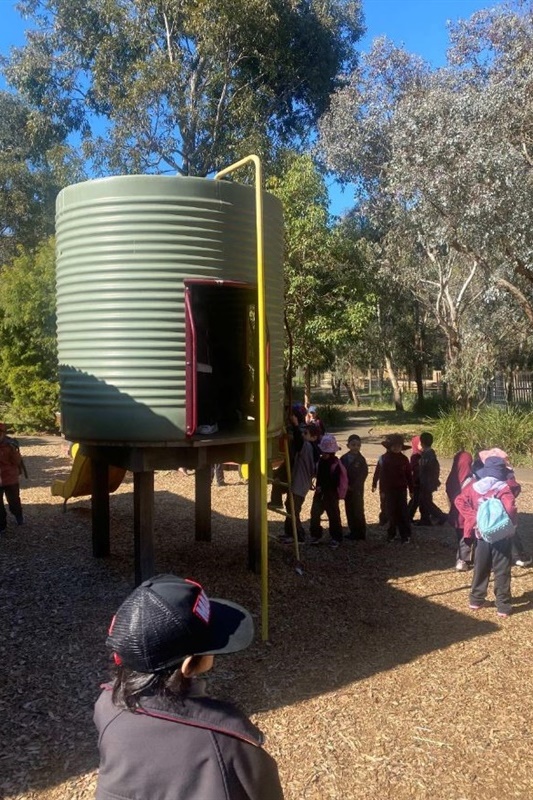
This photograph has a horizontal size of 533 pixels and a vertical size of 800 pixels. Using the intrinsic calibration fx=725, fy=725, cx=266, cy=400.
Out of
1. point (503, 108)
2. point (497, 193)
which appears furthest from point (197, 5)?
point (497, 193)

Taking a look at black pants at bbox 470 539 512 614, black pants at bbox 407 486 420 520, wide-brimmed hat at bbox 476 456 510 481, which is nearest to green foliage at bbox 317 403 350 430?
black pants at bbox 407 486 420 520

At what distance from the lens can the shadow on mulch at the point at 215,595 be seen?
4266 millimetres

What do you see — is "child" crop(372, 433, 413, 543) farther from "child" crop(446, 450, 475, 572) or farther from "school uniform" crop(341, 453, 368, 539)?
"child" crop(446, 450, 475, 572)

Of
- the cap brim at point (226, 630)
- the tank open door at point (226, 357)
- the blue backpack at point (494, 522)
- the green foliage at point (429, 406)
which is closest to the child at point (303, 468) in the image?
the tank open door at point (226, 357)

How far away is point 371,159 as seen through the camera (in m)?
21.4

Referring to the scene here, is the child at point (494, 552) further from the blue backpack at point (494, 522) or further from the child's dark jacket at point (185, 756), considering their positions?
the child's dark jacket at point (185, 756)

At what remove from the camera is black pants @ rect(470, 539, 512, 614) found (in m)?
6.01

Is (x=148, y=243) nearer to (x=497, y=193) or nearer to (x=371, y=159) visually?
(x=497, y=193)

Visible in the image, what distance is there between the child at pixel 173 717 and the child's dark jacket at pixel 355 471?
6.98 m

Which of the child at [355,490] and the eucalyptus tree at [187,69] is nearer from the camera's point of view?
the child at [355,490]

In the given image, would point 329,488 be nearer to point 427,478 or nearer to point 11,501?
point 427,478

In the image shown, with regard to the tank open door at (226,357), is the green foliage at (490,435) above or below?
below

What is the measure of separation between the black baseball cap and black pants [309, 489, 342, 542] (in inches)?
263

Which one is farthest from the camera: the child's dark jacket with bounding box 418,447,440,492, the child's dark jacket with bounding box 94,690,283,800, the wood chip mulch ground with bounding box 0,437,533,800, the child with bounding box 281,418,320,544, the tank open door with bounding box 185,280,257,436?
the child's dark jacket with bounding box 418,447,440,492
